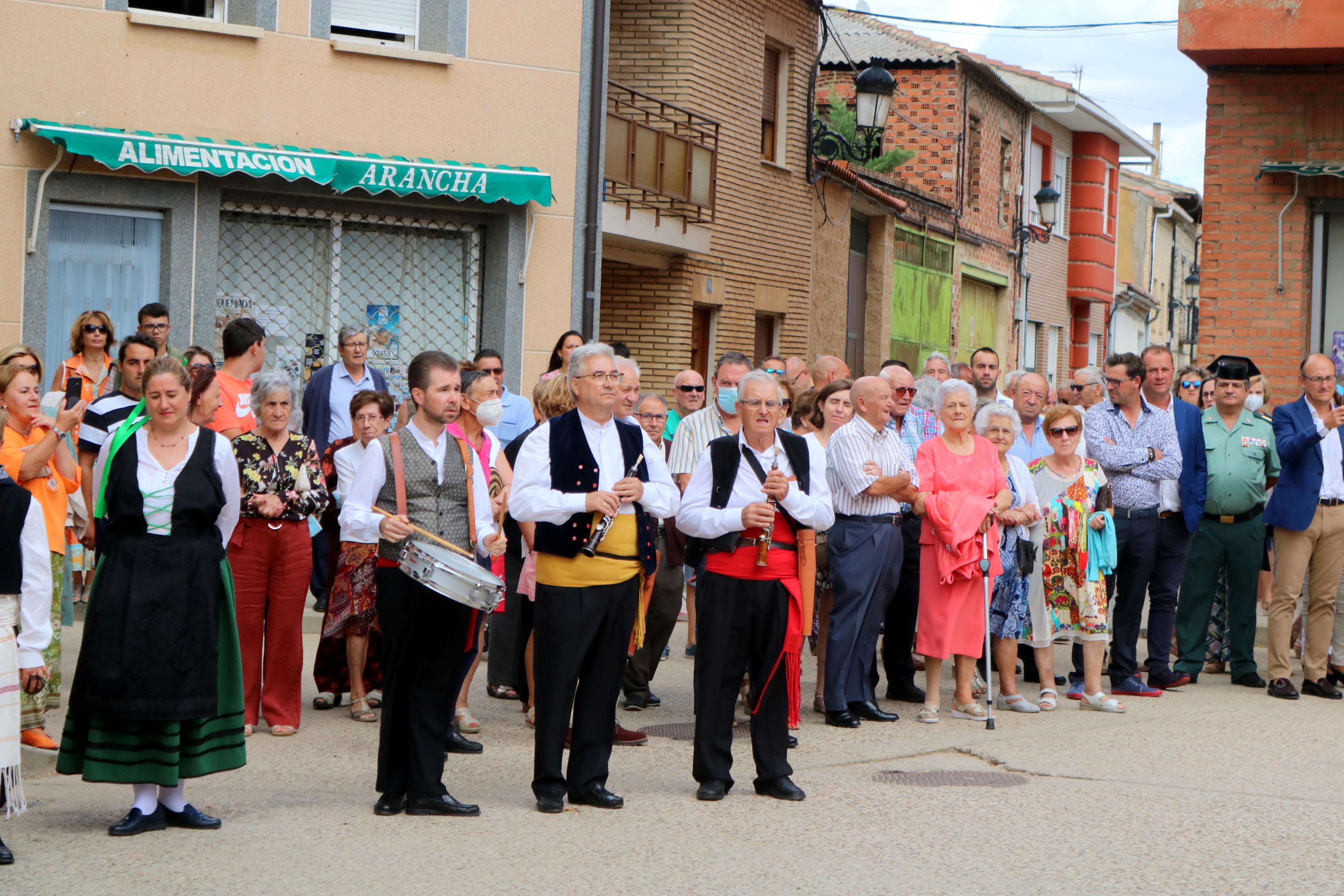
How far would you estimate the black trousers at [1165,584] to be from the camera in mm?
10578

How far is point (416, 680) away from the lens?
6602 millimetres

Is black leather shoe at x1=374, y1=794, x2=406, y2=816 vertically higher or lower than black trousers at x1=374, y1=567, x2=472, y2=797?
lower

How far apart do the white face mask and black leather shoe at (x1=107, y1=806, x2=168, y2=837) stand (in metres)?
2.82

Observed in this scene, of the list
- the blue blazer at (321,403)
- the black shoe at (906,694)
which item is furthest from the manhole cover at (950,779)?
the blue blazer at (321,403)

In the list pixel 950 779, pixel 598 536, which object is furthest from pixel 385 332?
pixel 950 779

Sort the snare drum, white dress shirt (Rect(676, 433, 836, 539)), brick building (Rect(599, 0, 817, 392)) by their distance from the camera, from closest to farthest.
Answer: the snare drum, white dress shirt (Rect(676, 433, 836, 539)), brick building (Rect(599, 0, 817, 392))

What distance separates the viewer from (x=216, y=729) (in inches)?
248

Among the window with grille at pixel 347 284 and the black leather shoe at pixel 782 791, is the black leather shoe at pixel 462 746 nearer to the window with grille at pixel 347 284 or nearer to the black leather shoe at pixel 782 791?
the black leather shoe at pixel 782 791

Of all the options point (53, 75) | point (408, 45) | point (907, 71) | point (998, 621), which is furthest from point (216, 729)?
point (907, 71)

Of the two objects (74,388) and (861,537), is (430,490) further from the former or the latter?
(74,388)

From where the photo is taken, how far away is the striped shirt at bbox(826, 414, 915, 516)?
9086 mm

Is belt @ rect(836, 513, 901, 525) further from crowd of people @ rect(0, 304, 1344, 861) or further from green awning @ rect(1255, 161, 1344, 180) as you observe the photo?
green awning @ rect(1255, 161, 1344, 180)

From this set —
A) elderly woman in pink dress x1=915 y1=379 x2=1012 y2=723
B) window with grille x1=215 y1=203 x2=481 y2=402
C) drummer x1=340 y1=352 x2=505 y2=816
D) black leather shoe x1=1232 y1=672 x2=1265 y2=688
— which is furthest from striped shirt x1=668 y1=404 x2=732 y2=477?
window with grille x1=215 y1=203 x2=481 y2=402

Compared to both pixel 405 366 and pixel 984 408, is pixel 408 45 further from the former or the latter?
pixel 984 408
